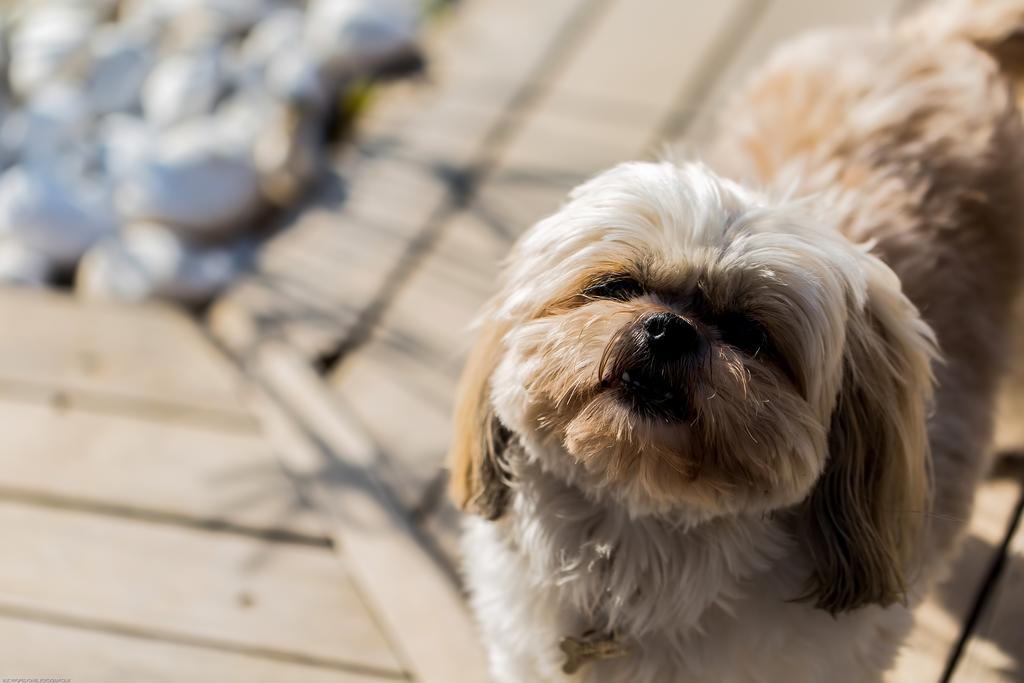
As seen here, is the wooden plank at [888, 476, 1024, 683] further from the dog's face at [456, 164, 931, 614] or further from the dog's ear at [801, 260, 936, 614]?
the dog's face at [456, 164, 931, 614]

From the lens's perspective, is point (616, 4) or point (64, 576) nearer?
point (64, 576)

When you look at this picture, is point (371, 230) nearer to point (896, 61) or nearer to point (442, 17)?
point (442, 17)

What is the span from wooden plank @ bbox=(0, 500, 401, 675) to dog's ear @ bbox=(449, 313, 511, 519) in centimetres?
61

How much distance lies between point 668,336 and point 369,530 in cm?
115

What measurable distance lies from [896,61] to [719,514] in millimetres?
1156

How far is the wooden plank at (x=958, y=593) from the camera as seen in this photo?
200cm

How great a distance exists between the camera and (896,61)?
7.52 ft

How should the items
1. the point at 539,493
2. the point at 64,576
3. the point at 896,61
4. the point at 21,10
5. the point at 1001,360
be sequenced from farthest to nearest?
the point at 21,10
the point at 64,576
the point at 896,61
the point at 1001,360
the point at 539,493

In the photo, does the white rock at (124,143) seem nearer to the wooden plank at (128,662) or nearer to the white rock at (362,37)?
the white rock at (362,37)

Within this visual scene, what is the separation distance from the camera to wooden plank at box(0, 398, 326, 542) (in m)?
2.55

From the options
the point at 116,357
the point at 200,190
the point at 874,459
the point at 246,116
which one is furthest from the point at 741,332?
the point at 246,116

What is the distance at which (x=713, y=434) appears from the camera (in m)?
1.53

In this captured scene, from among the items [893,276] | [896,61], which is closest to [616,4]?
[896,61]

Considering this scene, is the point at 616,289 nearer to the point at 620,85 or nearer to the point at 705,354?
the point at 705,354
